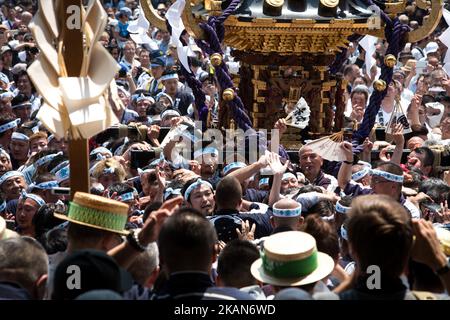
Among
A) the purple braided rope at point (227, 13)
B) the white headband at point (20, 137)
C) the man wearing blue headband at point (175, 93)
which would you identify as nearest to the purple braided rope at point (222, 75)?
the purple braided rope at point (227, 13)

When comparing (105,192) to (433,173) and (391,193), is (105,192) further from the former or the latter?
(433,173)

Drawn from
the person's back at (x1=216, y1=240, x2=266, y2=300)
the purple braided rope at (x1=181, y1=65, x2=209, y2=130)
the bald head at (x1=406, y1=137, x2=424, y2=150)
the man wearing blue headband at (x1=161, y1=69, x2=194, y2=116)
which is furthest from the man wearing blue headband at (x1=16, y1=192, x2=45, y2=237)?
the man wearing blue headband at (x1=161, y1=69, x2=194, y2=116)

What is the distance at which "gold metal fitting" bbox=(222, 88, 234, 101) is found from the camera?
31.5 feet

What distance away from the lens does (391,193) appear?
24.7ft

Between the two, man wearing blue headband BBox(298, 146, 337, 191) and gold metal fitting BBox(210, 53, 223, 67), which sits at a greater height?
gold metal fitting BBox(210, 53, 223, 67)

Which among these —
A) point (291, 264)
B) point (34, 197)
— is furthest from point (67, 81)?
point (34, 197)

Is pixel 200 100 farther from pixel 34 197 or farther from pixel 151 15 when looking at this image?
pixel 34 197

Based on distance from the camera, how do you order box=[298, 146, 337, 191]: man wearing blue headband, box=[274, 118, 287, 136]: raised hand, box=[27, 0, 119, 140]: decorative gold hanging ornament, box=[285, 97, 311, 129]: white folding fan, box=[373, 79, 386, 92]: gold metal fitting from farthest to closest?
box=[373, 79, 386, 92]: gold metal fitting
box=[285, 97, 311, 129]: white folding fan
box=[274, 118, 287, 136]: raised hand
box=[298, 146, 337, 191]: man wearing blue headband
box=[27, 0, 119, 140]: decorative gold hanging ornament

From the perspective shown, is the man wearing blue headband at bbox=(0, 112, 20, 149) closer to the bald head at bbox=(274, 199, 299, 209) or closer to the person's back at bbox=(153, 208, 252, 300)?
the bald head at bbox=(274, 199, 299, 209)

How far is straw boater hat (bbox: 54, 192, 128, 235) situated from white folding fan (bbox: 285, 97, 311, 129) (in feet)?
15.7

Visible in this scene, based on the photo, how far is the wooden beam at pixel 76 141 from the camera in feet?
17.3

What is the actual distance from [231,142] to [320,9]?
4.59 ft

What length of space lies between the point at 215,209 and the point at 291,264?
2.98 metres

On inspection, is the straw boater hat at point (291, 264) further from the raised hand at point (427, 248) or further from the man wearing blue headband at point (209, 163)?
the man wearing blue headband at point (209, 163)
